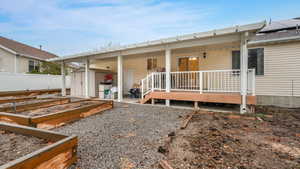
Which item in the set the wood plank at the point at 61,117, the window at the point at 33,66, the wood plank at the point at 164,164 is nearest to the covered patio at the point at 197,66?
the wood plank at the point at 61,117

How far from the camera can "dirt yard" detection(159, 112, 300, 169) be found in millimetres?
1848

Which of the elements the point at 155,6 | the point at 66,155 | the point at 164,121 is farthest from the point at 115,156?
the point at 155,6

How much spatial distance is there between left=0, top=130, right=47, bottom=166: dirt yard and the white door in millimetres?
7181

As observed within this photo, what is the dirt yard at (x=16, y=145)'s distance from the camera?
1899mm

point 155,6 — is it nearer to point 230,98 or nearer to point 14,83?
point 230,98

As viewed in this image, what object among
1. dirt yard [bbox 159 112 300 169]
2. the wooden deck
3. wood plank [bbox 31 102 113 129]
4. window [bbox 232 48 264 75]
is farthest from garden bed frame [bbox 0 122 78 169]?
window [bbox 232 48 264 75]

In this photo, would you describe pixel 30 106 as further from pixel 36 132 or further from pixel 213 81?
pixel 213 81

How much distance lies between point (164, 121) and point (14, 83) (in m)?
12.2

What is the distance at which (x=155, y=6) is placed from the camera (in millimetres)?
9328

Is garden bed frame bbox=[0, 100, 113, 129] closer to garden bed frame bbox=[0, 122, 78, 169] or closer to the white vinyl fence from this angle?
garden bed frame bbox=[0, 122, 78, 169]

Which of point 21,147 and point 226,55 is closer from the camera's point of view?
point 21,147

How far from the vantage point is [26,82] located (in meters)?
10.2

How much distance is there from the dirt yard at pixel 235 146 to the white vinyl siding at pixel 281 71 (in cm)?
319

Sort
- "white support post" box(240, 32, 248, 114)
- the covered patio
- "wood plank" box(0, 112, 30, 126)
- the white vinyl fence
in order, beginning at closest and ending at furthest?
"wood plank" box(0, 112, 30, 126)
"white support post" box(240, 32, 248, 114)
the covered patio
the white vinyl fence
